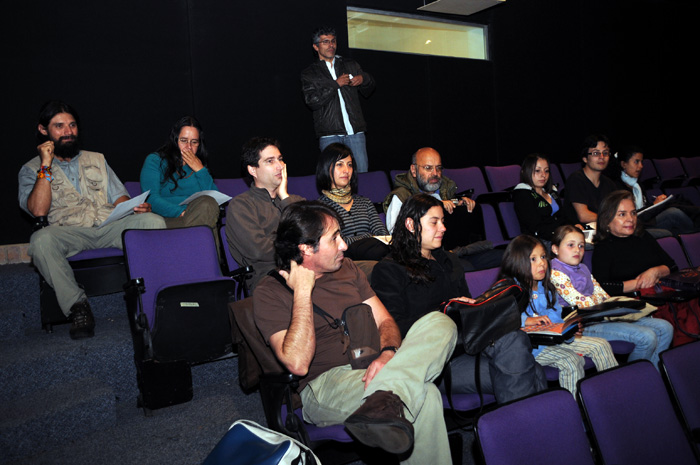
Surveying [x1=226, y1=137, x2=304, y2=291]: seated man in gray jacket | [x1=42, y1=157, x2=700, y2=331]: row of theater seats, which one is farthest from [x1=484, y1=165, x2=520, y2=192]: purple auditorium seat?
[x1=226, y1=137, x2=304, y2=291]: seated man in gray jacket

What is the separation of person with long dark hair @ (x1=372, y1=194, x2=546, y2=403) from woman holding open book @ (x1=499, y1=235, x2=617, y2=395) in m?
0.31

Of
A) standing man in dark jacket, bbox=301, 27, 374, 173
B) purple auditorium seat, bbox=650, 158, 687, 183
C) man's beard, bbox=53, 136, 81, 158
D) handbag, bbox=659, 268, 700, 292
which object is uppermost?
standing man in dark jacket, bbox=301, 27, 374, 173

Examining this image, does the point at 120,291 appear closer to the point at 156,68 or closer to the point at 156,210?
the point at 156,210

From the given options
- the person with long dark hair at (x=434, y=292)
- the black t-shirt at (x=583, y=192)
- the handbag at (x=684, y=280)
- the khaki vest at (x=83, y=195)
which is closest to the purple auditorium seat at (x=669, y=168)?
the black t-shirt at (x=583, y=192)

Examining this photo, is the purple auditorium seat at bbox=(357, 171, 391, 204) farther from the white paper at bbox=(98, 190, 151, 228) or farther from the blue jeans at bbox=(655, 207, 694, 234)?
the blue jeans at bbox=(655, 207, 694, 234)

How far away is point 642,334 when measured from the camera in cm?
290

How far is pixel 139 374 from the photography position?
2738 mm

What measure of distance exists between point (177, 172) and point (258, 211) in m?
1.10

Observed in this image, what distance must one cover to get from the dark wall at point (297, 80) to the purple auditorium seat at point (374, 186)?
2.96 ft

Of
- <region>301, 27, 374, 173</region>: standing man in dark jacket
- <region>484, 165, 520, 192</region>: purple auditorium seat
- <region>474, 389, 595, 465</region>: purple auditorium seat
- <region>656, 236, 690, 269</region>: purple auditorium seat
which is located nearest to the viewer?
<region>474, 389, 595, 465</region>: purple auditorium seat

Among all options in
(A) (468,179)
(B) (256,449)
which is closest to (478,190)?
(A) (468,179)

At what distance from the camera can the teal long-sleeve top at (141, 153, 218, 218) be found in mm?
3816

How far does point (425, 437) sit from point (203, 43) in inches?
167

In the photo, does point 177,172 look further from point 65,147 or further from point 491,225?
point 491,225
